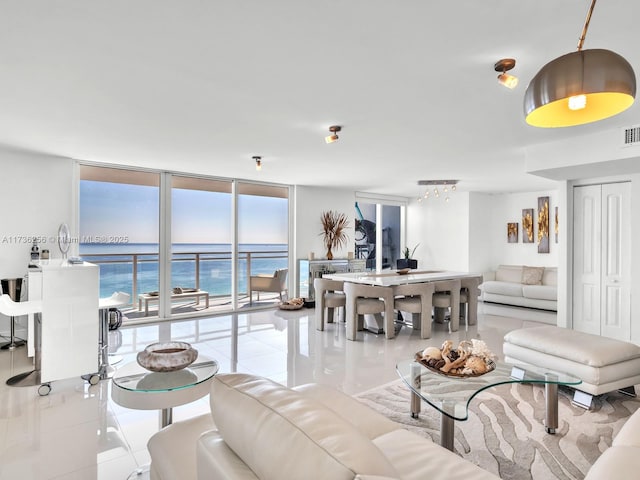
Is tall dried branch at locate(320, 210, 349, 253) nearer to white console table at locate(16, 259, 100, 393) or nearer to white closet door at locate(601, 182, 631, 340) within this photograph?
white closet door at locate(601, 182, 631, 340)

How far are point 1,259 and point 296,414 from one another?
537 centimetres

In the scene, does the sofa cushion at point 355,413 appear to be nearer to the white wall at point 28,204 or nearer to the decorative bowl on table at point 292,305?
the white wall at point 28,204

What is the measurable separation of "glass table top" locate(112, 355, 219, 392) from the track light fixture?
19.8 ft

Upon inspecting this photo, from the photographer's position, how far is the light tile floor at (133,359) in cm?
225

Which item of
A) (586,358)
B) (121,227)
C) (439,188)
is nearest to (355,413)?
(586,358)

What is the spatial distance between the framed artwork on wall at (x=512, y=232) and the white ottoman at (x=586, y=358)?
594 centimetres

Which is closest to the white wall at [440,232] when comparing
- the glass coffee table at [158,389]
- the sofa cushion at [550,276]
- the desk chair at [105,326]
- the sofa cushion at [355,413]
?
the sofa cushion at [550,276]

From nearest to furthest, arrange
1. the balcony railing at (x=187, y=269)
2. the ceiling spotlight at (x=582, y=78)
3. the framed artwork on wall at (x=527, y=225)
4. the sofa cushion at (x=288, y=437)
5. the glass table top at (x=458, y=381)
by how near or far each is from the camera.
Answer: the sofa cushion at (x=288, y=437)
the ceiling spotlight at (x=582, y=78)
the glass table top at (x=458, y=381)
the balcony railing at (x=187, y=269)
the framed artwork on wall at (x=527, y=225)

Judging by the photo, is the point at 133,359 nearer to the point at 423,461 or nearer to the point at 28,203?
the point at 28,203

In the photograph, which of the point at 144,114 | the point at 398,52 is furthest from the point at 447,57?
the point at 144,114

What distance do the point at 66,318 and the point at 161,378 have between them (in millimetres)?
2003

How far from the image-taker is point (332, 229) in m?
8.13

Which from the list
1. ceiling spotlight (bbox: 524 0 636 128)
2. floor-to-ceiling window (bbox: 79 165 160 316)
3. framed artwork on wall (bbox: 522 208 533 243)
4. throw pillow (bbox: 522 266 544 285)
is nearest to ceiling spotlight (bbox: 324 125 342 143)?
ceiling spotlight (bbox: 524 0 636 128)

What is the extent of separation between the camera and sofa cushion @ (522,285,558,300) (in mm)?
7051
